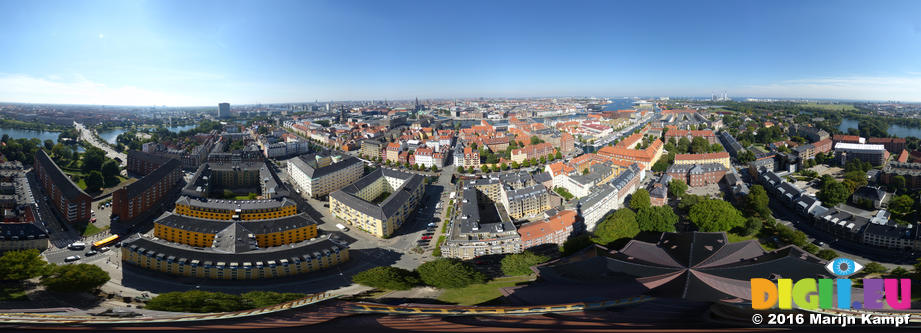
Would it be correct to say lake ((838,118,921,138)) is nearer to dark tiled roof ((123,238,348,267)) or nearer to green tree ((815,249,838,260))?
green tree ((815,249,838,260))

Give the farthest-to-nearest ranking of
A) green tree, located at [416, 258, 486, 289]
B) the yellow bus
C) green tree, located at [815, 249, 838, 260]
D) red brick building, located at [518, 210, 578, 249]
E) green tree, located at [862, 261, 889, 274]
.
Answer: the yellow bus, red brick building, located at [518, 210, 578, 249], green tree, located at [815, 249, 838, 260], green tree, located at [862, 261, 889, 274], green tree, located at [416, 258, 486, 289]

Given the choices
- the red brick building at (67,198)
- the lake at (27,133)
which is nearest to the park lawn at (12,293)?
the red brick building at (67,198)

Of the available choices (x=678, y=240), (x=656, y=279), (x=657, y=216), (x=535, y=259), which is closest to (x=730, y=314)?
(x=656, y=279)

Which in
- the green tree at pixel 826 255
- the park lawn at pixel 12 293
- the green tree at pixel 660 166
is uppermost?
the green tree at pixel 660 166

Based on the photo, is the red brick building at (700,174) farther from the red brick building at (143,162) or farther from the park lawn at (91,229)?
the red brick building at (143,162)

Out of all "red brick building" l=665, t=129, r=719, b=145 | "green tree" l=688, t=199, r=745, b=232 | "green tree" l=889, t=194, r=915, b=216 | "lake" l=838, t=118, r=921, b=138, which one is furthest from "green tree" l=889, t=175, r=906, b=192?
"lake" l=838, t=118, r=921, b=138

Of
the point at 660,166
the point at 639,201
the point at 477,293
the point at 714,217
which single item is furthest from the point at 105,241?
the point at 660,166
